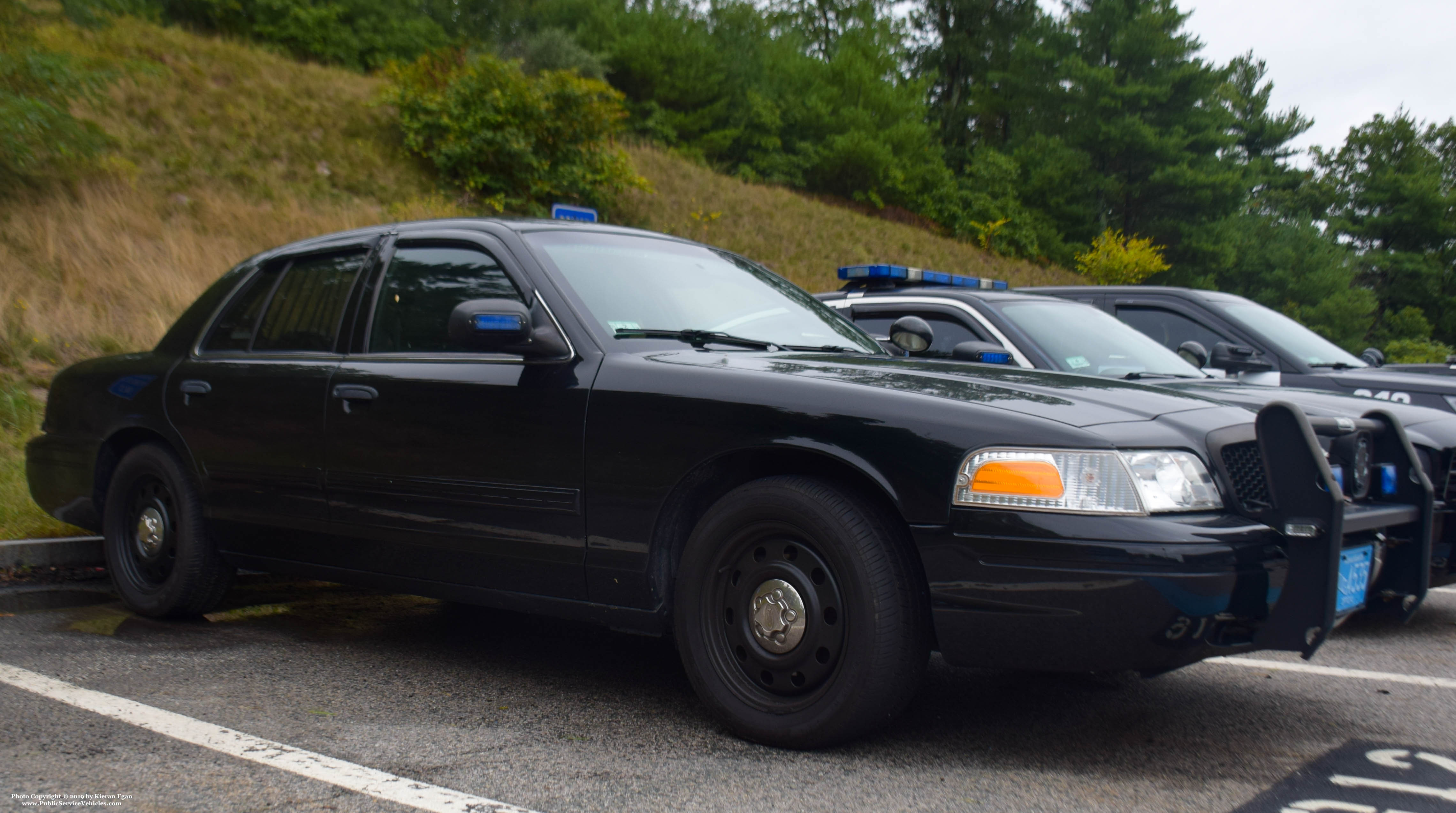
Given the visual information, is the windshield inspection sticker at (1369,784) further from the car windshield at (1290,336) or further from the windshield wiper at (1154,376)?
the car windshield at (1290,336)

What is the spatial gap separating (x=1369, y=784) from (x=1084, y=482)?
1120mm

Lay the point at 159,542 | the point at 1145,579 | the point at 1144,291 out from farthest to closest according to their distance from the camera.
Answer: the point at 1144,291 → the point at 159,542 → the point at 1145,579

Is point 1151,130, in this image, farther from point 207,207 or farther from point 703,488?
point 703,488

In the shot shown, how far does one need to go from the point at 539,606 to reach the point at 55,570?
11.2ft

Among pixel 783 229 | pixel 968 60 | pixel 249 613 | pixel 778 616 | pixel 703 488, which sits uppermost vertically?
pixel 968 60

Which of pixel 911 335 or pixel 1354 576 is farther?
pixel 911 335

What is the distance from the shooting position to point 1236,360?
705 centimetres

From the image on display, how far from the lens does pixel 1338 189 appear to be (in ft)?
184

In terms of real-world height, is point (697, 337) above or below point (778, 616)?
above

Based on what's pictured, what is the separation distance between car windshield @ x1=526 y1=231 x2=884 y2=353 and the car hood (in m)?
0.26

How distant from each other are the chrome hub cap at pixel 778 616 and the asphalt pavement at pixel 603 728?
295mm

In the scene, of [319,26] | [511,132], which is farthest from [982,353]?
[319,26]

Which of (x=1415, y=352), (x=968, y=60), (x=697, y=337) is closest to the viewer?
(x=697, y=337)

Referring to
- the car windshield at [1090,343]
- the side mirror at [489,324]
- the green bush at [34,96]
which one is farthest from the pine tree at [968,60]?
the side mirror at [489,324]
